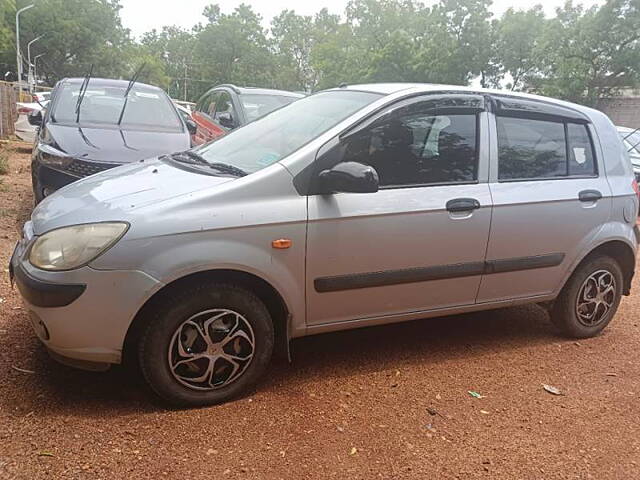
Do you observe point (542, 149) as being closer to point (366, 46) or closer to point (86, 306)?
point (86, 306)

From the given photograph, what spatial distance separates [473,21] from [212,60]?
34.2 metres

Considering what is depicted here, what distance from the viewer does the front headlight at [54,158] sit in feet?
17.0

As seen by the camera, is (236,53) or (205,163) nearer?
(205,163)

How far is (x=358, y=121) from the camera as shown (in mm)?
3164

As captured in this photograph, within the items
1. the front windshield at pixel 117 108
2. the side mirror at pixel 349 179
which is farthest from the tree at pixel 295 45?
the side mirror at pixel 349 179

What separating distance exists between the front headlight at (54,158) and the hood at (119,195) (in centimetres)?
204

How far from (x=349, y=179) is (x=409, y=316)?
1.06 m

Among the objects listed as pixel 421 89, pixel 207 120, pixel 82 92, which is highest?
Result: pixel 421 89

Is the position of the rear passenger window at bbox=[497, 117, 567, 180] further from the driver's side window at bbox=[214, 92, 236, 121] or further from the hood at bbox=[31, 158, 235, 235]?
the driver's side window at bbox=[214, 92, 236, 121]

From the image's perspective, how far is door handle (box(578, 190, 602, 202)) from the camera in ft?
12.8

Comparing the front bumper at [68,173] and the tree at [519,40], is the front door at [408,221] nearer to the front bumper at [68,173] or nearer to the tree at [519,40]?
the front bumper at [68,173]

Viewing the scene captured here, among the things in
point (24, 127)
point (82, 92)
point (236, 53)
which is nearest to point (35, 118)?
point (82, 92)

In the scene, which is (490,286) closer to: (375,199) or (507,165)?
(507,165)

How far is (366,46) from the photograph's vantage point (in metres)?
43.5
